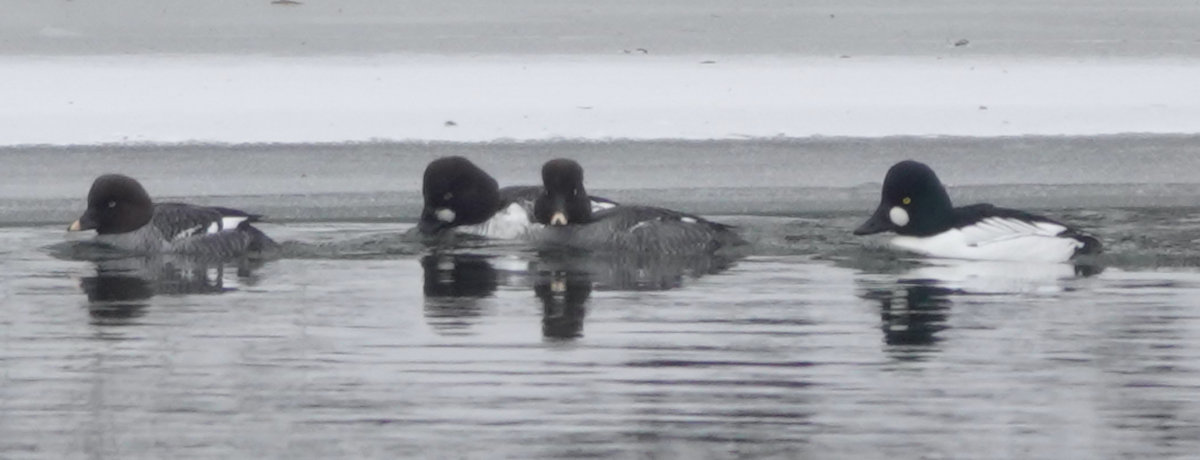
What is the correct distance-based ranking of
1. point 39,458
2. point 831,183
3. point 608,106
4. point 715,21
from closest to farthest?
point 39,458
point 831,183
point 608,106
point 715,21

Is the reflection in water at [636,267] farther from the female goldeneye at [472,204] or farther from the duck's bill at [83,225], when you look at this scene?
the duck's bill at [83,225]

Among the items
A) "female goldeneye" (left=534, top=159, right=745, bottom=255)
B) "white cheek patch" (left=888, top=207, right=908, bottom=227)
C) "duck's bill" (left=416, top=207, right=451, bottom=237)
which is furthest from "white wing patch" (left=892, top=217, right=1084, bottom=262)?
"duck's bill" (left=416, top=207, right=451, bottom=237)

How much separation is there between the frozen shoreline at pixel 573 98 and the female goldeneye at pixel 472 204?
8.38 ft

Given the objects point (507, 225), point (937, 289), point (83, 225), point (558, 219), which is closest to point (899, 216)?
point (937, 289)

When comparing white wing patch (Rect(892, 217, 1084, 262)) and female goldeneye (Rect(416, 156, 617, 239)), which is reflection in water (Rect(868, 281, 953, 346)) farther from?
female goldeneye (Rect(416, 156, 617, 239))

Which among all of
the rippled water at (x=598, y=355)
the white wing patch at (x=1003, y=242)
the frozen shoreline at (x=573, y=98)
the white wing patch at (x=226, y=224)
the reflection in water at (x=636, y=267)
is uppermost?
the frozen shoreline at (x=573, y=98)

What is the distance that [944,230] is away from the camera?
10094 millimetres

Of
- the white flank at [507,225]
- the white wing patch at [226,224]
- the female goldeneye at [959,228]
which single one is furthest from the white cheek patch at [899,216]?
the white wing patch at [226,224]

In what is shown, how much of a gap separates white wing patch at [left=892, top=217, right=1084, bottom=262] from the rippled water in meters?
0.18

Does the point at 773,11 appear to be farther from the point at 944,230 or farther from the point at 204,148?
the point at 944,230

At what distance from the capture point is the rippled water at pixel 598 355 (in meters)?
5.83

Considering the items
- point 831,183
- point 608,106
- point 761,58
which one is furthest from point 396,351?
point 761,58

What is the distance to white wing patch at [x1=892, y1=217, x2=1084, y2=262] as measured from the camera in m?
9.69

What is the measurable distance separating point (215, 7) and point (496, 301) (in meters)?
12.0
